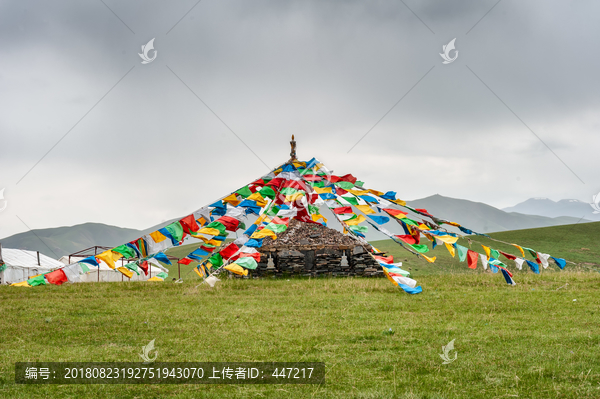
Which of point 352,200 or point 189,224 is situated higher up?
point 352,200

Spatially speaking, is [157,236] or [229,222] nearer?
[157,236]

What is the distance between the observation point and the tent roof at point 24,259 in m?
40.2

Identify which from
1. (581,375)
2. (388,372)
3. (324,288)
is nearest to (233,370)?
(388,372)

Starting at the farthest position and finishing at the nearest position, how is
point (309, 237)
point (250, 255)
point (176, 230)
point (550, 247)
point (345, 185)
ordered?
point (550, 247)
point (309, 237)
point (345, 185)
point (176, 230)
point (250, 255)

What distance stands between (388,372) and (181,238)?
411 inches

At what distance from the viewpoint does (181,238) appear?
1556 centimetres

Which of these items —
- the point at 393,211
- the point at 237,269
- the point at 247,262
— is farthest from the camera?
the point at 393,211

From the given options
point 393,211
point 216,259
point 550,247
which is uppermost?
point 393,211

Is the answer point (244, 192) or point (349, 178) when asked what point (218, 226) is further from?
point (349, 178)

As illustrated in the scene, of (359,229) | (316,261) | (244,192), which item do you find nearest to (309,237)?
(316,261)

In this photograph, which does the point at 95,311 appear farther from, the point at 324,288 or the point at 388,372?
the point at 388,372

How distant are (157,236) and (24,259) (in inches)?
1379

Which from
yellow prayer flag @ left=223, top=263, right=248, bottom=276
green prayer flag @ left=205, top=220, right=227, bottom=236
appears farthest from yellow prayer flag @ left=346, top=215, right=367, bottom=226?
yellow prayer flag @ left=223, top=263, right=248, bottom=276

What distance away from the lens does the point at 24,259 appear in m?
42.2
